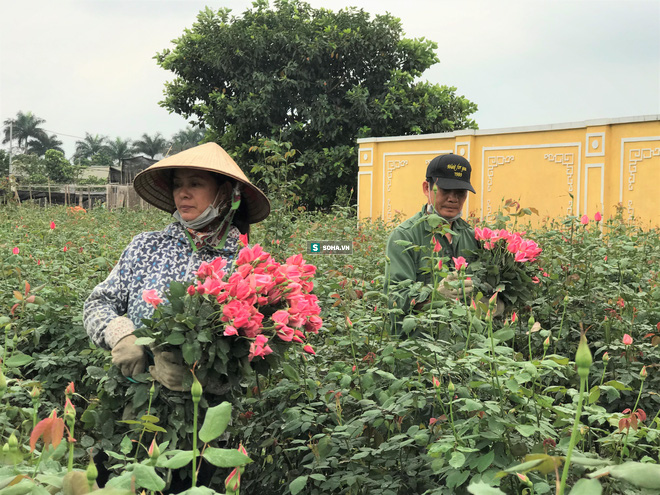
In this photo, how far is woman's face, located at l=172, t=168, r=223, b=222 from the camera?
229 centimetres

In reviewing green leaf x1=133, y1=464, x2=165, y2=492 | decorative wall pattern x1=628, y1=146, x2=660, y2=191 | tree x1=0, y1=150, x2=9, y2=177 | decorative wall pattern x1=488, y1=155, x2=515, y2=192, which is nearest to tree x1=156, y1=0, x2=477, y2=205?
decorative wall pattern x1=488, y1=155, x2=515, y2=192

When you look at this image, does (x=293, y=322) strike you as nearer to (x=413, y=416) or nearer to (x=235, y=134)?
(x=413, y=416)

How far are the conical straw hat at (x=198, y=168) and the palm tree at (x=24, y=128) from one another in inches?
2157

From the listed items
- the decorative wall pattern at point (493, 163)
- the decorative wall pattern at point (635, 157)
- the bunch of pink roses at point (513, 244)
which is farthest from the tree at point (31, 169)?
the bunch of pink roses at point (513, 244)

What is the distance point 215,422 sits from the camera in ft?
2.15

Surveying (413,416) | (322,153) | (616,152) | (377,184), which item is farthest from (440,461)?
(322,153)

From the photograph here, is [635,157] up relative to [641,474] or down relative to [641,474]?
up

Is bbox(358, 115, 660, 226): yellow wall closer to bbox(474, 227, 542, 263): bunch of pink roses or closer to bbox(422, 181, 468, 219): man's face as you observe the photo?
bbox(422, 181, 468, 219): man's face

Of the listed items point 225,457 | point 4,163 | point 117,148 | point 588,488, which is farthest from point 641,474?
point 117,148

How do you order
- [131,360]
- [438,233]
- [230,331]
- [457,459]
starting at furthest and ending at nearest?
[438,233]
[131,360]
[230,331]
[457,459]

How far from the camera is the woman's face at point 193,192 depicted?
229 centimetres

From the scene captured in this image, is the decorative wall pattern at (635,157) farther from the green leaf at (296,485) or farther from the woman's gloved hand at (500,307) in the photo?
the green leaf at (296,485)

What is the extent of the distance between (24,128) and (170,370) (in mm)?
56781

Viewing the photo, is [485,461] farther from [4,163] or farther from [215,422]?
[4,163]
